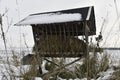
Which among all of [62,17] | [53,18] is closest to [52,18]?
[53,18]

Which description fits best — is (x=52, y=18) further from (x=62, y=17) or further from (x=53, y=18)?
(x=62, y=17)

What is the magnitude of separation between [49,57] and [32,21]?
0.74 meters

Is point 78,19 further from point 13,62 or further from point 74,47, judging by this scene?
point 13,62

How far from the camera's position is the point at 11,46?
10.9 ft

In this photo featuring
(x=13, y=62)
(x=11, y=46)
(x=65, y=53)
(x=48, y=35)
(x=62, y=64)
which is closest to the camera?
(x=13, y=62)

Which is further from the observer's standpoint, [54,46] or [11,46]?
[54,46]

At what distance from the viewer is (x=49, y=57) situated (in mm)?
4676

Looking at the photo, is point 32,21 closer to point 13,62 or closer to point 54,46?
point 54,46

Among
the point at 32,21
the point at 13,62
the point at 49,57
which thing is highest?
the point at 32,21

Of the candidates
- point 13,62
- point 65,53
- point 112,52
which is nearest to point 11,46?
point 13,62

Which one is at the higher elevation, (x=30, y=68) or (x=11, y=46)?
(x=11, y=46)

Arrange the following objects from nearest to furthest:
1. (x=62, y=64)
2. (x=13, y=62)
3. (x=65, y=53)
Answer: (x=13, y=62)
(x=62, y=64)
(x=65, y=53)

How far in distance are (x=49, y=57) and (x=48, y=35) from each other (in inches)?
16.3

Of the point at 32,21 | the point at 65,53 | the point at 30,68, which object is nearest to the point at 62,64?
the point at 65,53
